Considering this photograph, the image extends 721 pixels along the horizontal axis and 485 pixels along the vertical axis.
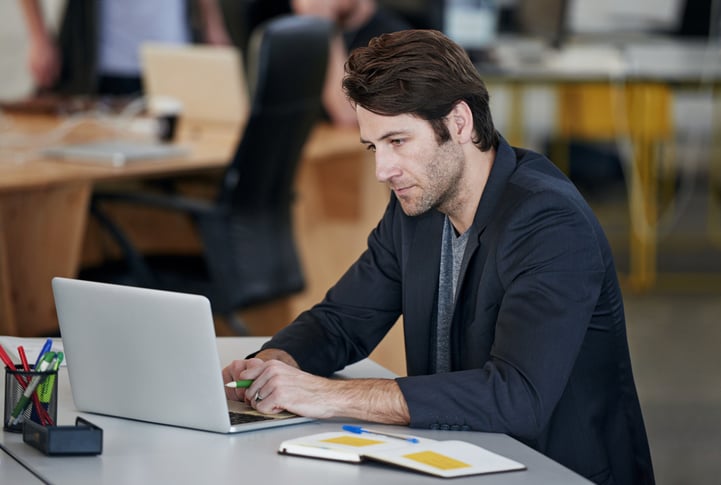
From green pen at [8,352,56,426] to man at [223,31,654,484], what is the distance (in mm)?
281

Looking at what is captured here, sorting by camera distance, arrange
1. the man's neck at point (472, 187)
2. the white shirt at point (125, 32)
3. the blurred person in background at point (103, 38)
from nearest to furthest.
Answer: the man's neck at point (472, 187) < the blurred person in background at point (103, 38) < the white shirt at point (125, 32)

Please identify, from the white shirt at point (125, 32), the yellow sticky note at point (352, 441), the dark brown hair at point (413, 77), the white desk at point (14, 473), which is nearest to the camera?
the white desk at point (14, 473)

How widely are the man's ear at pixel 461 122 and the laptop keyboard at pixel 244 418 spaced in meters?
0.51

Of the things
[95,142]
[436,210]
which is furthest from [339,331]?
[95,142]

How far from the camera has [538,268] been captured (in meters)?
1.67

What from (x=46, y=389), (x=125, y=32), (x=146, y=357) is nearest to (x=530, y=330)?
(x=146, y=357)

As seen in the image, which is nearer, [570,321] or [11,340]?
[570,321]

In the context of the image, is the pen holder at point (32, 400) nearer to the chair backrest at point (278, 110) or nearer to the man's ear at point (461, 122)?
the man's ear at point (461, 122)

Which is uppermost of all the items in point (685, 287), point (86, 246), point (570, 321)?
point (570, 321)

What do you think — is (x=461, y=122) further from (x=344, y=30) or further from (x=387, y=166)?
(x=344, y=30)

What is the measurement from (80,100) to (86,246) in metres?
0.85

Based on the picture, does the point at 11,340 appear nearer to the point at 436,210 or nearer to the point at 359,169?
the point at 436,210

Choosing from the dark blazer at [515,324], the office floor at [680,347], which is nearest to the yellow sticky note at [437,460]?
the dark blazer at [515,324]

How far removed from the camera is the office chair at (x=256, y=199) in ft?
10.6
